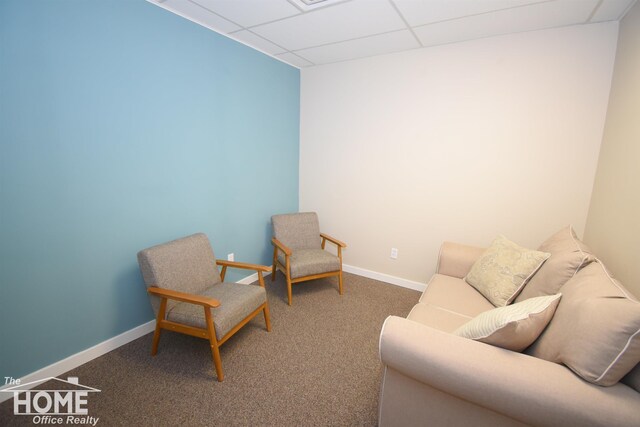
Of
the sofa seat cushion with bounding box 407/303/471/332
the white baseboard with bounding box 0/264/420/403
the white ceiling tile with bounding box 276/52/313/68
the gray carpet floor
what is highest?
the white ceiling tile with bounding box 276/52/313/68

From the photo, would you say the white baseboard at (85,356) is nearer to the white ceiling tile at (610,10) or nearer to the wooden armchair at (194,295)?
the wooden armchair at (194,295)

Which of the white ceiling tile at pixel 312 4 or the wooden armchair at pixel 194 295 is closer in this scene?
the wooden armchair at pixel 194 295

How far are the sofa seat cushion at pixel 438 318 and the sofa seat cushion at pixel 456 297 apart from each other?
0.06 m

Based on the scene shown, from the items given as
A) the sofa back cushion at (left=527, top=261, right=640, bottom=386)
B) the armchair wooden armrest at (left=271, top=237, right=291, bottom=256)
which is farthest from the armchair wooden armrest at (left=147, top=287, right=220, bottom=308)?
the sofa back cushion at (left=527, top=261, right=640, bottom=386)

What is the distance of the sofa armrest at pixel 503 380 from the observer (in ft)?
3.22

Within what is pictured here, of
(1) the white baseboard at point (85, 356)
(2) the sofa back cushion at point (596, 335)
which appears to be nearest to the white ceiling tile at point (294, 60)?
(1) the white baseboard at point (85, 356)

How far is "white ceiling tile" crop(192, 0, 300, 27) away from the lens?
2.06 meters

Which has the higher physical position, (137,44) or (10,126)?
(137,44)

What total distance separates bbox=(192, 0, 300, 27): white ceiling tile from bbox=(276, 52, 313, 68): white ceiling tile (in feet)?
2.72

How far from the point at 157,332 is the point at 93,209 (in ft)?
3.14

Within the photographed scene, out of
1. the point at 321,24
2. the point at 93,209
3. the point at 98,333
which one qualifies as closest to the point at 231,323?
the point at 98,333

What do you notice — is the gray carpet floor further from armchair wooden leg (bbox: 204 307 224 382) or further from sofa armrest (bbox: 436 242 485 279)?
sofa armrest (bbox: 436 242 485 279)

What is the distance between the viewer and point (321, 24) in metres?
2.35

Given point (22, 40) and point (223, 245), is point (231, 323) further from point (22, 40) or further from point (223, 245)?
point (22, 40)
